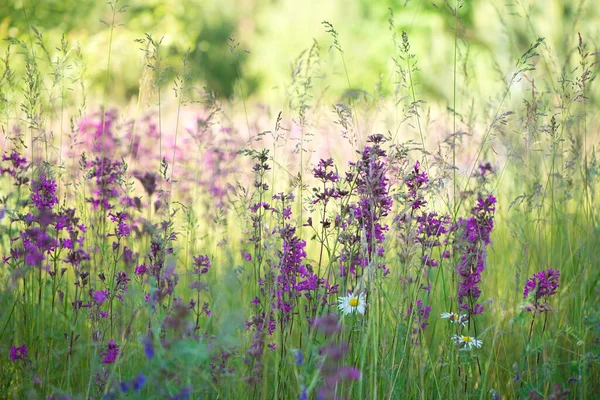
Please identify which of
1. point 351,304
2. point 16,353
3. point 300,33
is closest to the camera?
point 351,304

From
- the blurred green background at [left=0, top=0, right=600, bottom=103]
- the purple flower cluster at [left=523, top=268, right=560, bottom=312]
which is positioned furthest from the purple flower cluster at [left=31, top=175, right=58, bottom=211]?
the blurred green background at [left=0, top=0, right=600, bottom=103]

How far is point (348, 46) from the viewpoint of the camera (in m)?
16.6

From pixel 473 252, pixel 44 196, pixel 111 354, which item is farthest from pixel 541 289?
pixel 44 196

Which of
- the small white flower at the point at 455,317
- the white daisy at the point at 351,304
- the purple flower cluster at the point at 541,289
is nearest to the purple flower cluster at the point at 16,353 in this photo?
the white daisy at the point at 351,304

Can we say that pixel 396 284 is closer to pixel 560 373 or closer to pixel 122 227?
pixel 560 373

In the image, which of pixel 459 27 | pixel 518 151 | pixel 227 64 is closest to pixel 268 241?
pixel 459 27

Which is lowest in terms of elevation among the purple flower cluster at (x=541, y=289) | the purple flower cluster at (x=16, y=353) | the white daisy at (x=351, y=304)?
the purple flower cluster at (x=16, y=353)

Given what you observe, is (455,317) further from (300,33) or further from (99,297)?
(300,33)

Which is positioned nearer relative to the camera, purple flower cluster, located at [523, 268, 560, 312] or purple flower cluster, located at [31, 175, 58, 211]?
purple flower cluster, located at [523, 268, 560, 312]

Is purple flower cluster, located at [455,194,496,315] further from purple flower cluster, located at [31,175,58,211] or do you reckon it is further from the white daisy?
purple flower cluster, located at [31,175,58,211]

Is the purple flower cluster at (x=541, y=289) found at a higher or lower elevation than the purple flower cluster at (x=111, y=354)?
higher

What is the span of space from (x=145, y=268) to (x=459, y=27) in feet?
6.49

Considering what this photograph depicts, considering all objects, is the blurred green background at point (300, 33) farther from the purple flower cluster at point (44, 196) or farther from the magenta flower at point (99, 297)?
the magenta flower at point (99, 297)

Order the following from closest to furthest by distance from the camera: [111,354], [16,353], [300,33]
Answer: [111,354], [16,353], [300,33]
